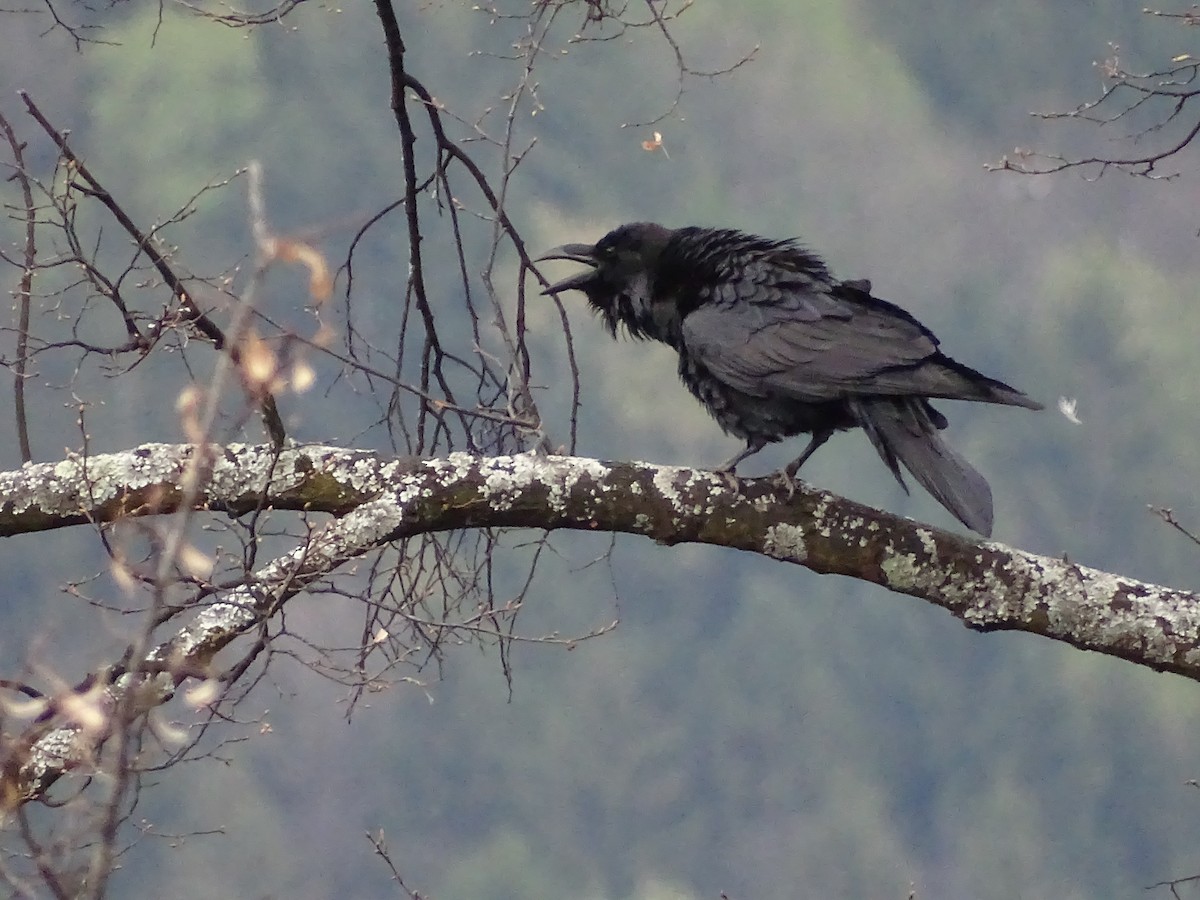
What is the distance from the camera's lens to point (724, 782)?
367 centimetres

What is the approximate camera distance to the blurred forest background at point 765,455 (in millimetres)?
3562

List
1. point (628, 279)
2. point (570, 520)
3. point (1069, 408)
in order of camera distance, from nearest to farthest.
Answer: point (570, 520), point (628, 279), point (1069, 408)

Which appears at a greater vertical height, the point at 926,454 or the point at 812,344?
the point at 812,344

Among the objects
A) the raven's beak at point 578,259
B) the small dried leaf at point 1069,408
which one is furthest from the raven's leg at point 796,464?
the small dried leaf at point 1069,408

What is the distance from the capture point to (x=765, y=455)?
3.94 metres

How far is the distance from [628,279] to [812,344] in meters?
0.53

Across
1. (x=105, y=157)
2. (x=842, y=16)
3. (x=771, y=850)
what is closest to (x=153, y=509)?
(x=105, y=157)

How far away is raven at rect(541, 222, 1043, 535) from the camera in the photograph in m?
2.04

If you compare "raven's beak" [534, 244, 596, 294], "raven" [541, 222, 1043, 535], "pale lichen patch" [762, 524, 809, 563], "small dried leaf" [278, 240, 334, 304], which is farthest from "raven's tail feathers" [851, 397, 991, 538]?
"small dried leaf" [278, 240, 334, 304]

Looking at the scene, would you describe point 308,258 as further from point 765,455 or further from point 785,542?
point 765,455

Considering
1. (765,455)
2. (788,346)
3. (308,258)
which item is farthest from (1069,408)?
(308,258)

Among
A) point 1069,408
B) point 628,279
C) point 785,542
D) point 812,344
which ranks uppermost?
point 1069,408

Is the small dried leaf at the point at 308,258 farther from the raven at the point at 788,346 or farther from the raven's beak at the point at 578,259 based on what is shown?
the raven's beak at the point at 578,259

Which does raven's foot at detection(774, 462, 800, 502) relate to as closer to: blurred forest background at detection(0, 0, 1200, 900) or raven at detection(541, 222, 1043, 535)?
raven at detection(541, 222, 1043, 535)
